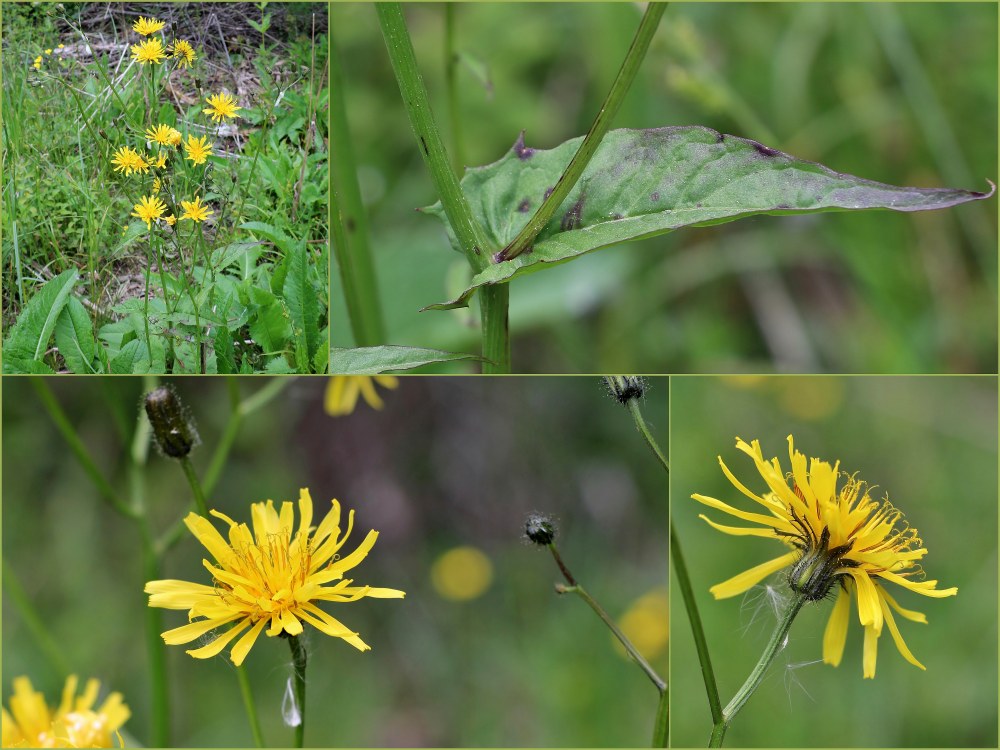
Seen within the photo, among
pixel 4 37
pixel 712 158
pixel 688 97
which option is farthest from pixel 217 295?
pixel 688 97

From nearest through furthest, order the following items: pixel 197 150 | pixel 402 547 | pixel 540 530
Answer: pixel 540 530, pixel 197 150, pixel 402 547

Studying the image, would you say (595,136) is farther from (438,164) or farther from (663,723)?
(663,723)

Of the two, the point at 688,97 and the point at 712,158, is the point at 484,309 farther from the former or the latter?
the point at 688,97

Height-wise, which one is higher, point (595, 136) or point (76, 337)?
point (595, 136)

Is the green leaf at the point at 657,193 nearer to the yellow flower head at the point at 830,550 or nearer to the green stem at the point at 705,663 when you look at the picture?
the yellow flower head at the point at 830,550

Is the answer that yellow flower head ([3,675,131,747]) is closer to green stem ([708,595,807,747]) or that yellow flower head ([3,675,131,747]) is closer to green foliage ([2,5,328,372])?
green foliage ([2,5,328,372])

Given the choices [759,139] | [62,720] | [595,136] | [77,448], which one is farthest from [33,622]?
[759,139]

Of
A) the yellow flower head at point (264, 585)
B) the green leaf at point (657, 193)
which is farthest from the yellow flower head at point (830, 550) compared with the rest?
the yellow flower head at point (264, 585)
